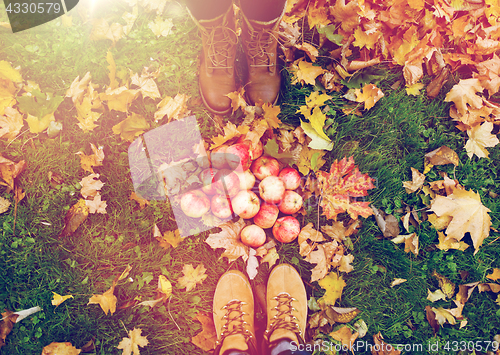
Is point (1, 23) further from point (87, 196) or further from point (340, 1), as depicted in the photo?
point (340, 1)

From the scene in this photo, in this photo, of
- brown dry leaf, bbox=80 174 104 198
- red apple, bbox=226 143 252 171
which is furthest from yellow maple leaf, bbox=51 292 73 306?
red apple, bbox=226 143 252 171

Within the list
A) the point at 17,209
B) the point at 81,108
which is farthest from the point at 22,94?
the point at 17,209

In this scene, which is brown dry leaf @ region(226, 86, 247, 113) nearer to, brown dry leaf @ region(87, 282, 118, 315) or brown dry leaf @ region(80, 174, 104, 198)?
brown dry leaf @ region(80, 174, 104, 198)

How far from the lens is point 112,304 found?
84.4 inches

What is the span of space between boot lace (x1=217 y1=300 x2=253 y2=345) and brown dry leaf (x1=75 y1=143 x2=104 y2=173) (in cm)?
158

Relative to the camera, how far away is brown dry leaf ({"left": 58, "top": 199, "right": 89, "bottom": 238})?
86.4 inches

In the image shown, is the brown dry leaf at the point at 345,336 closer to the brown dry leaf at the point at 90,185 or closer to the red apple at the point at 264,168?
the red apple at the point at 264,168

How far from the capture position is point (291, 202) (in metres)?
2.00

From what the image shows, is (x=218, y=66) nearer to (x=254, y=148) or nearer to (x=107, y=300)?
(x=254, y=148)

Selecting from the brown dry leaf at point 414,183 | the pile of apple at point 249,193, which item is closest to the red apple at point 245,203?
the pile of apple at point 249,193

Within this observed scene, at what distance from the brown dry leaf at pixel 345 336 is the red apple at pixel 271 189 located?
1238mm

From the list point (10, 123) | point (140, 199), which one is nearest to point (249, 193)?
point (140, 199)

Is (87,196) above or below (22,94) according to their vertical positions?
below

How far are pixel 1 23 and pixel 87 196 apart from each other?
5.71 ft
